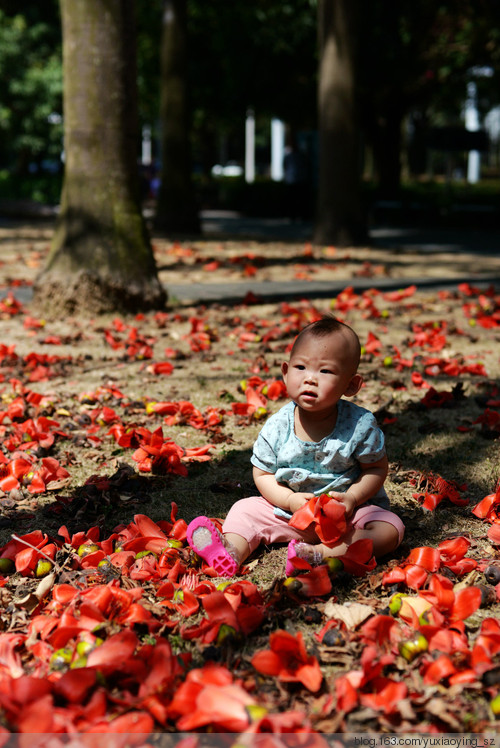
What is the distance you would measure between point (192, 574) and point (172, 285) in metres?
7.02

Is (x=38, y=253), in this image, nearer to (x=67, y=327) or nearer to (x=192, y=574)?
(x=67, y=327)

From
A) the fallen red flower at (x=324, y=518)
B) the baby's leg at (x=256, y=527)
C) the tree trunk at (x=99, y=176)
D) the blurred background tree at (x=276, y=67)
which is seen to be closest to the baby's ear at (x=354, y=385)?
the fallen red flower at (x=324, y=518)

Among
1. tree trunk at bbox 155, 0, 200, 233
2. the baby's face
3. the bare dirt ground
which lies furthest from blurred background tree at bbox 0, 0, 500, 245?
the baby's face

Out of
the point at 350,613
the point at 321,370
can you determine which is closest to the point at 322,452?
the point at 321,370

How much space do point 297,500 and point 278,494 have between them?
94 mm

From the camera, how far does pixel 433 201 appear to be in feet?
73.4

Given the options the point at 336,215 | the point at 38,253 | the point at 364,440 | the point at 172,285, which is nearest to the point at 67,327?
the point at 172,285

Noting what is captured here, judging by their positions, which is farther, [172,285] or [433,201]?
[433,201]

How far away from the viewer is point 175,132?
15.5m

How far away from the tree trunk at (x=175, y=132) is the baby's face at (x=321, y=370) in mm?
13509

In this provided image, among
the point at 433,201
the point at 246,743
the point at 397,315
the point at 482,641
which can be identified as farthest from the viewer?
the point at 433,201

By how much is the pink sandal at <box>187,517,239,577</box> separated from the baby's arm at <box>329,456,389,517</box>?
409mm

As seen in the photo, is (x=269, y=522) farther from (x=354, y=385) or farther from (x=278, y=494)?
(x=354, y=385)

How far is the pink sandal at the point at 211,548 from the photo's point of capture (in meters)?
2.62
